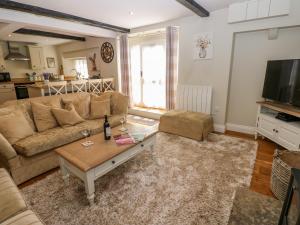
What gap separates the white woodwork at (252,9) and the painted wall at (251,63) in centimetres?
34

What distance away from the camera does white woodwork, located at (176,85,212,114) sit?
3.56 m

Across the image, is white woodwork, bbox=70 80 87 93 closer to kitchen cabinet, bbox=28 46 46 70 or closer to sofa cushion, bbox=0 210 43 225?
sofa cushion, bbox=0 210 43 225

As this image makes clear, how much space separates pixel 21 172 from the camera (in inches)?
79.2

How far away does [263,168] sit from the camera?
2301 mm

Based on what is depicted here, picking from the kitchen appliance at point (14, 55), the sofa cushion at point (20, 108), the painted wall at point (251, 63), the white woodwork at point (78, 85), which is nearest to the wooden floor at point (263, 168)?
the painted wall at point (251, 63)

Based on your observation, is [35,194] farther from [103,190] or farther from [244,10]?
[244,10]

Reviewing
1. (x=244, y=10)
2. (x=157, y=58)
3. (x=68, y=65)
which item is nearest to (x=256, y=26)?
(x=244, y=10)

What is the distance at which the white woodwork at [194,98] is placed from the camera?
11.7ft

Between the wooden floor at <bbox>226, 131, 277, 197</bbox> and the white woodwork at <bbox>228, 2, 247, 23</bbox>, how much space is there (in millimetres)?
2177

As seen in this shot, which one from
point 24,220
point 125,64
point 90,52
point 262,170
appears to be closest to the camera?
point 24,220

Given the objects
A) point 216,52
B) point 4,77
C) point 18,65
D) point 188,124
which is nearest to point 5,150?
point 188,124

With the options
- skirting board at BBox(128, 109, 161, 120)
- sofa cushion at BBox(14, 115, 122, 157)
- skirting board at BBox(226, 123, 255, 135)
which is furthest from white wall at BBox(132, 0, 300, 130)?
sofa cushion at BBox(14, 115, 122, 157)

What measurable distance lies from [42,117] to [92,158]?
1.38 meters

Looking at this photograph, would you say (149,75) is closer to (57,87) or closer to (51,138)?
(57,87)
